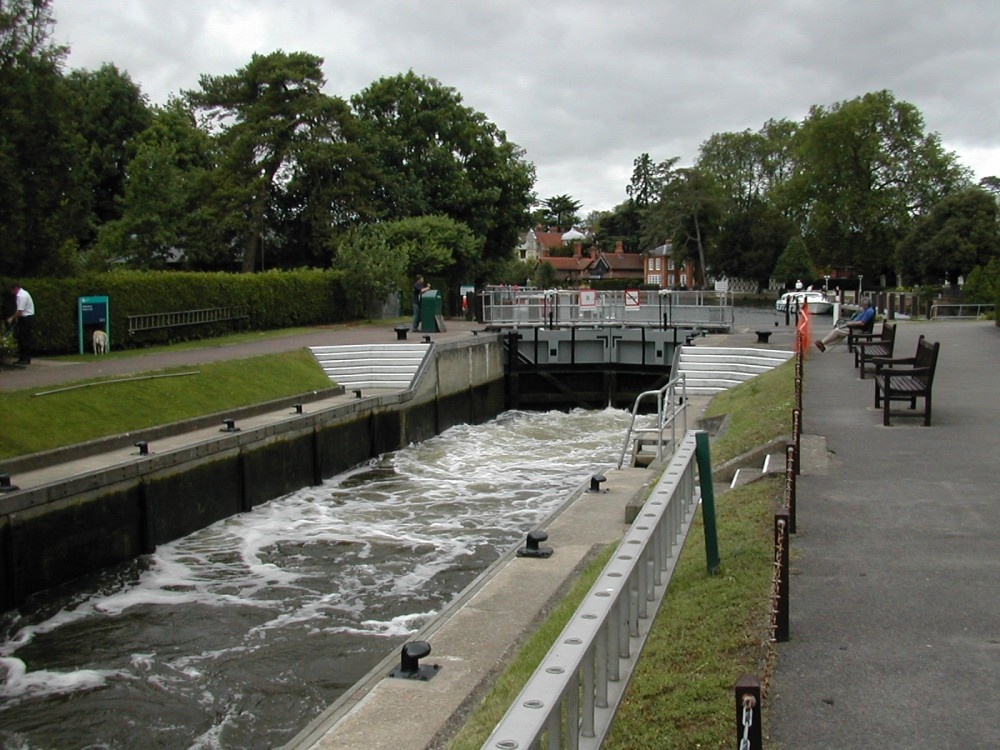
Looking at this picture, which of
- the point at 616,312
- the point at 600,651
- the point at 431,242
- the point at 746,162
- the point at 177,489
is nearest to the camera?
the point at 600,651

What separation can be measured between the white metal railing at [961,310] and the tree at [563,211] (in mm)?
131949

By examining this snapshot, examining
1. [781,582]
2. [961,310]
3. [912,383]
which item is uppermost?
[961,310]

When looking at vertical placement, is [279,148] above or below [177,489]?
above

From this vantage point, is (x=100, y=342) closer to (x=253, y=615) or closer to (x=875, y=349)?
(x=253, y=615)

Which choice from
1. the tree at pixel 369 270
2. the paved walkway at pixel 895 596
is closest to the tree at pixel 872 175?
the tree at pixel 369 270

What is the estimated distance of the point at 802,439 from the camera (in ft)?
37.9

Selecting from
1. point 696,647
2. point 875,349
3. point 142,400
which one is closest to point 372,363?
point 142,400

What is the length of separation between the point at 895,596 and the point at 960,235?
56.5 meters

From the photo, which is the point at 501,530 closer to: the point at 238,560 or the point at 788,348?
the point at 238,560

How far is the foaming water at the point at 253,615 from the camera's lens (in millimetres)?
8852

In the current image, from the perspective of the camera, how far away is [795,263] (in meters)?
76.2

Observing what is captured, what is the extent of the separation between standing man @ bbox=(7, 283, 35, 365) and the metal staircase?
6.95m

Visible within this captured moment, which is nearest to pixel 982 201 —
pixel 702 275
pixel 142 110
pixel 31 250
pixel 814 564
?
pixel 702 275

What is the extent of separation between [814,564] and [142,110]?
174 feet
